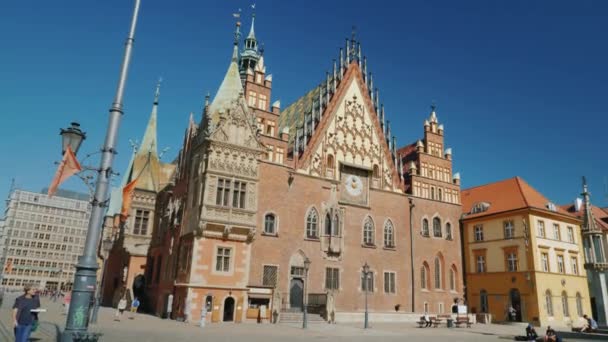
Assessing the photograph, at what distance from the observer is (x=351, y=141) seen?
39312mm

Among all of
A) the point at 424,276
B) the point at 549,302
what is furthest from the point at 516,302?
the point at 424,276

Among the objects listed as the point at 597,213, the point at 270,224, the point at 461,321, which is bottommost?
the point at 461,321

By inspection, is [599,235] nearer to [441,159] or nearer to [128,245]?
[441,159]

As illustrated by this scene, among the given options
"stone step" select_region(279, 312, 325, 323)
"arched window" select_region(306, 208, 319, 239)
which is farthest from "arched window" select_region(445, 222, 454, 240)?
"stone step" select_region(279, 312, 325, 323)

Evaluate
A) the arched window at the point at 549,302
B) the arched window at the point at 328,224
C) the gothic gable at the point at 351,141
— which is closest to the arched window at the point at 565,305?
the arched window at the point at 549,302

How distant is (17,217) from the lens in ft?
399

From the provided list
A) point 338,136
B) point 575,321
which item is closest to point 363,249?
point 338,136

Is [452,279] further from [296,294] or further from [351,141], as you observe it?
[296,294]

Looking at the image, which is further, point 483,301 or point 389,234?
point 483,301

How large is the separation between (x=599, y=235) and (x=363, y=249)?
16.8 metres

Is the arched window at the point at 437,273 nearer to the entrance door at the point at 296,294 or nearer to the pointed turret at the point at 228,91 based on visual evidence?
the entrance door at the point at 296,294

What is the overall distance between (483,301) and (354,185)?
16.8 meters

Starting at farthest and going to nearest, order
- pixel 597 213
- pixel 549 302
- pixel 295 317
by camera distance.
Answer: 1. pixel 597 213
2. pixel 549 302
3. pixel 295 317

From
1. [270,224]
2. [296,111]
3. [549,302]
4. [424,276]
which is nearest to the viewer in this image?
[270,224]
